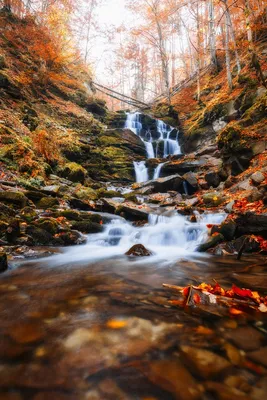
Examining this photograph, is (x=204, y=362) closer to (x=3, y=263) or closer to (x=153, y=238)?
(x=3, y=263)

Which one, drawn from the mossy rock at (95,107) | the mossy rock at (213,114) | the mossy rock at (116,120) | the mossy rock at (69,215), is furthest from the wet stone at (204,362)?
the mossy rock at (95,107)

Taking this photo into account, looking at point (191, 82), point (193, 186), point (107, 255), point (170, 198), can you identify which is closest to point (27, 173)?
point (107, 255)

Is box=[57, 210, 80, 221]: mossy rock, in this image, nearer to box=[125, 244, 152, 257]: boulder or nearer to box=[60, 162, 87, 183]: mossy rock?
box=[125, 244, 152, 257]: boulder

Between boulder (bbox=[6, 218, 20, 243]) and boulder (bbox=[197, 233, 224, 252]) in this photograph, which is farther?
boulder (bbox=[197, 233, 224, 252])

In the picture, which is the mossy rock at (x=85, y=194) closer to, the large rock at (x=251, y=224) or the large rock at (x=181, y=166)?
the large rock at (x=181, y=166)

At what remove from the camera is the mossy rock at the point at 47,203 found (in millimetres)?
7098

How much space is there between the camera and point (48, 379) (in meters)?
1.37

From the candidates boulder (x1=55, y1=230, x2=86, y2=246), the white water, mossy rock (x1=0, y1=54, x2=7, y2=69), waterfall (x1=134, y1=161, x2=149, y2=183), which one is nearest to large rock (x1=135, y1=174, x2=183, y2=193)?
waterfall (x1=134, y1=161, x2=149, y2=183)

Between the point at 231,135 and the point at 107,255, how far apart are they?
754 centimetres

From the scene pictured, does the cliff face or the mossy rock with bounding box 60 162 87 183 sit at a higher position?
the cliff face

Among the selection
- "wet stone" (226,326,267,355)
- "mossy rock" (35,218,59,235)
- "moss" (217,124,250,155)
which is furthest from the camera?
"moss" (217,124,250,155)

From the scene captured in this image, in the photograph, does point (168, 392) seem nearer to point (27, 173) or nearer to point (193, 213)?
point (193, 213)

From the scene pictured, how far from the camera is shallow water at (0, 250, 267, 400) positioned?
1292 millimetres

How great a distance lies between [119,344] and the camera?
66.7 inches
